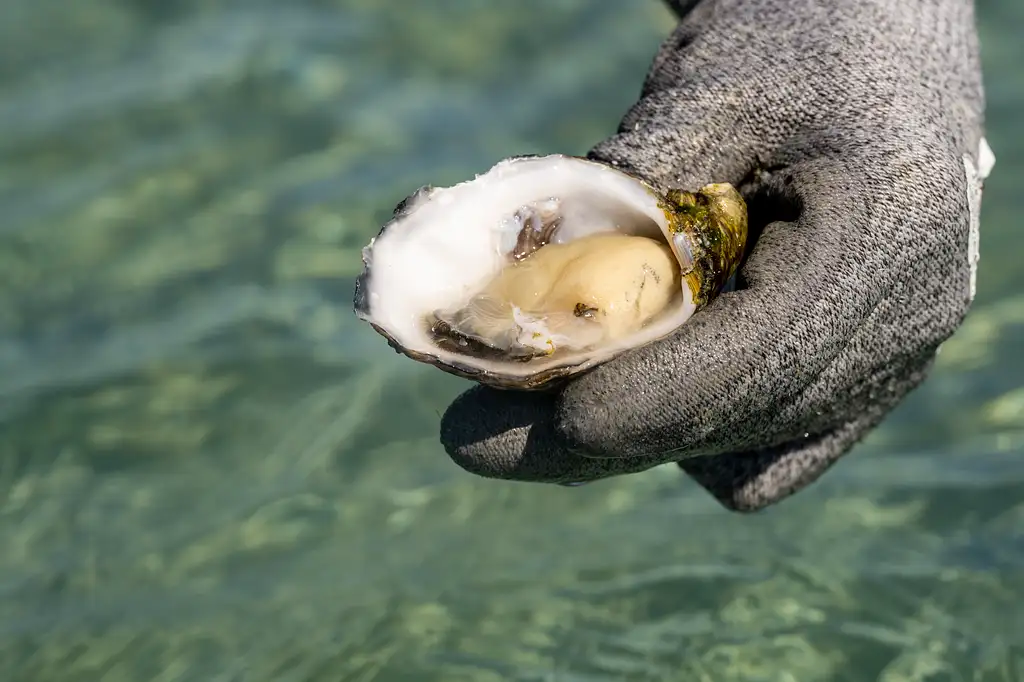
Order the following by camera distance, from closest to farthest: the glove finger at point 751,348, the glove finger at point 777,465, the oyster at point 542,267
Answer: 1. the glove finger at point 751,348
2. the oyster at point 542,267
3. the glove finger at point 777,465

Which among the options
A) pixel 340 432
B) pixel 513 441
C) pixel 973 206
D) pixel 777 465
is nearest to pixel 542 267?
pixel 513 441

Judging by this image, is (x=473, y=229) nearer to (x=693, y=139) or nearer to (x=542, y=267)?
(x=542, y=267)

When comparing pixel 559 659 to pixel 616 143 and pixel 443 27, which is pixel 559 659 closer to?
pixel 616 143

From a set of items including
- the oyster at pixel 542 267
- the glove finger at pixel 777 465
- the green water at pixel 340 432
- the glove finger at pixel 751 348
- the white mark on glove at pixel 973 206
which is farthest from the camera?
the green water at pixel 340 432

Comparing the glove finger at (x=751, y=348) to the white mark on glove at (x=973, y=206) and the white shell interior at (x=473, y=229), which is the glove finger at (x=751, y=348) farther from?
the white mark on glove at (x=973, y=206)

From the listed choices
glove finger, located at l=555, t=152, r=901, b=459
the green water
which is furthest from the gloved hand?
the green water

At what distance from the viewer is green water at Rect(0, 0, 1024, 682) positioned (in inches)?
140

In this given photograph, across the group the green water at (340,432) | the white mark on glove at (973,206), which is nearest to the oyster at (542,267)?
the white mark on glove at (973,206)

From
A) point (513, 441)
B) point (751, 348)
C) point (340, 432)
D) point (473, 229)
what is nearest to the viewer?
point (751, 348)

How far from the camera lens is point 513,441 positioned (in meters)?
2.21

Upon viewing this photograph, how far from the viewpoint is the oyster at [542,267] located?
7.04 ft

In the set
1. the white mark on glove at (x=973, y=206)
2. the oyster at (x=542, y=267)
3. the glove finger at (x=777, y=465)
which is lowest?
the glove finger at (x=777, y=465)

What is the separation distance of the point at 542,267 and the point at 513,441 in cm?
36

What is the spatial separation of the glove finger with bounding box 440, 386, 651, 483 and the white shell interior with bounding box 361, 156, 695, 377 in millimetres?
119
